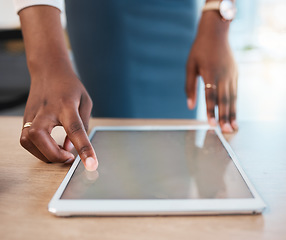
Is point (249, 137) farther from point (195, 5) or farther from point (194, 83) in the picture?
point (195, 5)

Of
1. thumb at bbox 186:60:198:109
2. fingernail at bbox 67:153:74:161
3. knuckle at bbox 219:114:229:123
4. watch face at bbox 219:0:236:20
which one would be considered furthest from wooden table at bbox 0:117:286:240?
watch face at bbox 219:0:236:20

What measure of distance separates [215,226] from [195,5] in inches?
28.5

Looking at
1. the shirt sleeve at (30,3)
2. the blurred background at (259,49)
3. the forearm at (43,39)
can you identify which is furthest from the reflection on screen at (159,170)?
the blurred background at (259,49)

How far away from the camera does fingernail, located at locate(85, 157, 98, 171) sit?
37 centimetres

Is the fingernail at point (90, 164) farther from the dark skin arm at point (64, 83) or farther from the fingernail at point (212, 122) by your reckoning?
the fingernail at point (212, 122)

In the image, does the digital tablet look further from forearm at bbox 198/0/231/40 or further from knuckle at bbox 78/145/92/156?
forearm at bbox 198/0/231/40

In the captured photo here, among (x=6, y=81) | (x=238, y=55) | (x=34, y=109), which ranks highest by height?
(x=34, y=109)

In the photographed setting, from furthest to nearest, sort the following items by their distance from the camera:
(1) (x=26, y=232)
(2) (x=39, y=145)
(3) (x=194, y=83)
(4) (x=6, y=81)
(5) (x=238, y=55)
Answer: (5) (x=238, y=55) → (4) (x=6, y=81) → (3) (x=194, y=83) → (2) (x=39, y=145) → (1) (x=26, y=232)

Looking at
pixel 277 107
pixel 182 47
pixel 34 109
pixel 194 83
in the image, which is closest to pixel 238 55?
pixel 277 107

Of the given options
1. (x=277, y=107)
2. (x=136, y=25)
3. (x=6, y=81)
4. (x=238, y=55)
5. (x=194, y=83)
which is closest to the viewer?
(x=194, y=83)

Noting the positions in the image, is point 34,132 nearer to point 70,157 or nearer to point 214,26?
point 70,157

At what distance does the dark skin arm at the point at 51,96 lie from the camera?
1.28 feet

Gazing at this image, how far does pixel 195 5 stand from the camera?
84 cm

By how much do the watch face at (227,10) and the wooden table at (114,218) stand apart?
0.35 m
